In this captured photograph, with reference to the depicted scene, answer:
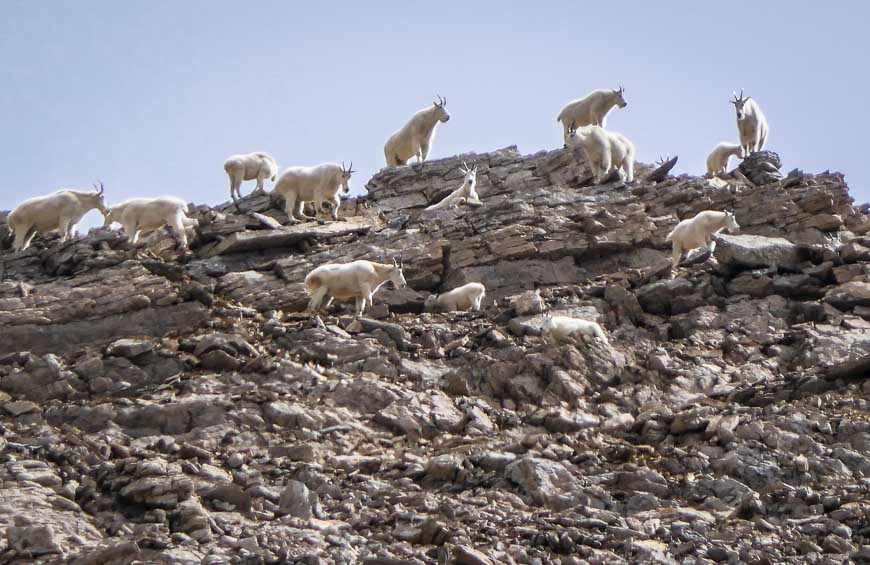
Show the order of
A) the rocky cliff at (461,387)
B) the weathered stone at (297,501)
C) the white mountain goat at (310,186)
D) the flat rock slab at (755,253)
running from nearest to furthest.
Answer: the rocky cliff at (461,387), the weathered stone at (297,501), the flat rock slab at (755,253), the white mountain goat at (310,186)

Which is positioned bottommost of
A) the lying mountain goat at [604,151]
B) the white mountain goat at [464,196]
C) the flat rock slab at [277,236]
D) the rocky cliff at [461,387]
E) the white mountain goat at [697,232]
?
the rocky cliff at [461,387]

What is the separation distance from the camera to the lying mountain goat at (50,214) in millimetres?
27422

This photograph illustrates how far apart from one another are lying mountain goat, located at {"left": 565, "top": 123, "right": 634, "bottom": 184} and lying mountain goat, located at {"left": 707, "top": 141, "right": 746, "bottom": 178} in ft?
11.1

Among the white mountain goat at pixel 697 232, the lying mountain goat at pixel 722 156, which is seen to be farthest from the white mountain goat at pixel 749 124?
the white mountain goat at pixel 697 232

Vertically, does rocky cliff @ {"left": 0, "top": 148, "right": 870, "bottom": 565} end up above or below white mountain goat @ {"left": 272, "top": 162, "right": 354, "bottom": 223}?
below

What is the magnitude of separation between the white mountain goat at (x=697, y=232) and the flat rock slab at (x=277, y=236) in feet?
24.5

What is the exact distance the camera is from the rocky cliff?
627 inches

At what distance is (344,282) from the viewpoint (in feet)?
81.2

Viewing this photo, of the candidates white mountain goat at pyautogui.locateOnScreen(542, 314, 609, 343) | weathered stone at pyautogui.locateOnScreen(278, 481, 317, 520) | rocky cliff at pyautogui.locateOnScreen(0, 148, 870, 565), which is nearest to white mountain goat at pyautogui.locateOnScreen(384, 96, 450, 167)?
rocky cliff at pyautogui.locateOnScreen(0, 148, 870, 565)

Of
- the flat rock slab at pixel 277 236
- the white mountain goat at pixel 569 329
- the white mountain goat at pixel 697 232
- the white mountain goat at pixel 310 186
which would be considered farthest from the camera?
the white mountain goat at pixel 310 186

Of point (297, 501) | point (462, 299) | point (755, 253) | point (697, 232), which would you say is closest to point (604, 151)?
point (697, 232)

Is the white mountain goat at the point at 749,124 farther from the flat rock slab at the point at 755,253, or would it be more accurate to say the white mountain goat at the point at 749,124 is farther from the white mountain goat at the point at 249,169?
the white mountain goat at the point at 249,169

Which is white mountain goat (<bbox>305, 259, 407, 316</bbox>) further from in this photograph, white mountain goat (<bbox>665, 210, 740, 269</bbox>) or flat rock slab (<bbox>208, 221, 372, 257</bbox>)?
white mountain goat (<bbox>665, 210, 740, 269</bbox>)

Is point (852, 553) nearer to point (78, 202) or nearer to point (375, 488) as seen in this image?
point (375, 488)
